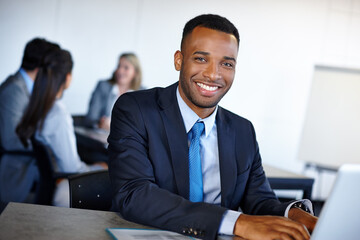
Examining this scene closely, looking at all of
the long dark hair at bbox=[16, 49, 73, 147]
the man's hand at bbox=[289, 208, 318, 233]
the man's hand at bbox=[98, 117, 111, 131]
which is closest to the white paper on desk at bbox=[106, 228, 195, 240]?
the man's hand at bbox=[289, 208, 318, 233]

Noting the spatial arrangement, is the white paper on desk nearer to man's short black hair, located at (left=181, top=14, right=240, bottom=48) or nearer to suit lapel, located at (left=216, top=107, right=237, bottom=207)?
suit lapel, located at (left=216, top=107, right=237, bottom=207)

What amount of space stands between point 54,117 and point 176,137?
1.63m

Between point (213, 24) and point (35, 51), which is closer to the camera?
point (213, 24)

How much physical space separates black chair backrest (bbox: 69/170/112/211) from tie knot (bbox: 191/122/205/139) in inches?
16.5

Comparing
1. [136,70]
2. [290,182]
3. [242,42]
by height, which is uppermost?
[242,42]

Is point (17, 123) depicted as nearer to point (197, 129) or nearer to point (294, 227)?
point (197, 129)

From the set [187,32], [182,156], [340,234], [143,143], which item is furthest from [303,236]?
[187,32]

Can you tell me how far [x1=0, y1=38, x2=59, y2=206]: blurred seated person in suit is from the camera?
11.0 ft

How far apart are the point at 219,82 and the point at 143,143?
0.38m

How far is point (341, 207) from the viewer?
114cm

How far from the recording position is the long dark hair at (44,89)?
126 inches

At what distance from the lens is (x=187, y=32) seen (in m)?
1.92

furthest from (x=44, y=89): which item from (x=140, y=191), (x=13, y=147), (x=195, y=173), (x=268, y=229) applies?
(x=268, y=229)

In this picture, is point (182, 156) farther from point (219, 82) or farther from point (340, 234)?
point (340, 234)
